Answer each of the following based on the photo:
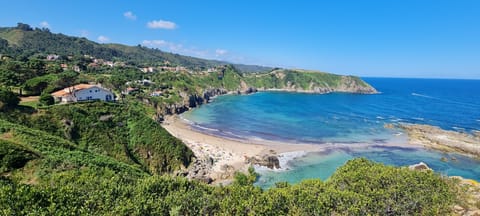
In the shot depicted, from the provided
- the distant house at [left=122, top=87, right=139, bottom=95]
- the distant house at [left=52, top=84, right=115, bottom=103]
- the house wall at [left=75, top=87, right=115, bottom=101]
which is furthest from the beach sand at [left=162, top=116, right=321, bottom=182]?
the distant house at [left=122, top=87, right=139, bottom=95]

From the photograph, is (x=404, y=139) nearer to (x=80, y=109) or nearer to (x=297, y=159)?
(x=297, y=159)

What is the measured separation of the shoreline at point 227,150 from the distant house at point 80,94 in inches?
743

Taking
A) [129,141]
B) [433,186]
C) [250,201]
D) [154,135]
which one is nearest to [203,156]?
[154,135]

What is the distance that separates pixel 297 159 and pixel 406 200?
32.9 meters

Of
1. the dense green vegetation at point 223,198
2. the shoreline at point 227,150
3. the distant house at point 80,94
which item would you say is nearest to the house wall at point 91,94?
the distant house at point 80,94

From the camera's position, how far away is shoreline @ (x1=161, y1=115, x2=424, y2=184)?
44.0m

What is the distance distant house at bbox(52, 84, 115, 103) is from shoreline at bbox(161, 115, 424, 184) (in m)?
18.9

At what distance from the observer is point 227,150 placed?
54.8m

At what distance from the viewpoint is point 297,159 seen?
5119cm

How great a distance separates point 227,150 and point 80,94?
33.2m

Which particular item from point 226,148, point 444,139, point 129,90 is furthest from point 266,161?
point 129,90

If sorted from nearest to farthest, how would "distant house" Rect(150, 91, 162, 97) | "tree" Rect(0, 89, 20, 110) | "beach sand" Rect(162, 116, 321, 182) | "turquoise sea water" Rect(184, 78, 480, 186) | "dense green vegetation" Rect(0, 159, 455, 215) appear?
"dense green vegetation" Rect(0, 159, 455, 215) → "tree" Rect(0, 89, 20, 110) → "beach sand" Rect(162, 116, 321, 182) → "turquoise sea water" Rect(184, 78, 480, 186) → "distant house" Rect(150, 91, 162, 97)

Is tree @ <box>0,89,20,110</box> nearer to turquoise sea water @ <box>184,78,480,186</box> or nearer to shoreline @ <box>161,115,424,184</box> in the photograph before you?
shoreline @ <box>161,115,424,184</box>

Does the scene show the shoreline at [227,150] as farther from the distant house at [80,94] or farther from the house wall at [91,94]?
the distant house at [80,94]
